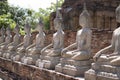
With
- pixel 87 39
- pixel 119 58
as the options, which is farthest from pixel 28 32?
pixel 119 58

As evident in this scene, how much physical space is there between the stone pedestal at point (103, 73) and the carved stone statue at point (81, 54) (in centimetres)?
60

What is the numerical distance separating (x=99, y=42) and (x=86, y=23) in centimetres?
201

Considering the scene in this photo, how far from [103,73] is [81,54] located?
3.76 feet

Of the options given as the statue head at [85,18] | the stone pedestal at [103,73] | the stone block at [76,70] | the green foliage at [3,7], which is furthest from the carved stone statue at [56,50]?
→ the green foliage at [3,7]

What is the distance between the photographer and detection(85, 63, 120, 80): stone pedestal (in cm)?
472

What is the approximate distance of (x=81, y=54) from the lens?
6.01 meters

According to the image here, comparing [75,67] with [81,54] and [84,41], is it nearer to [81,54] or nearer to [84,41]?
[81,54]

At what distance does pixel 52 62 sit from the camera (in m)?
7.34

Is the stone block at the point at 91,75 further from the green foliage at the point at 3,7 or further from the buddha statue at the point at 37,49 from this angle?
the green foliage at the point at 3,7

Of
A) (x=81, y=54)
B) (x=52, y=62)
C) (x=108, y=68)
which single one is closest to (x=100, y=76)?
(x=108, y=68)

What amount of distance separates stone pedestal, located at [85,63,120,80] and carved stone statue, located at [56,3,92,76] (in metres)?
0.60

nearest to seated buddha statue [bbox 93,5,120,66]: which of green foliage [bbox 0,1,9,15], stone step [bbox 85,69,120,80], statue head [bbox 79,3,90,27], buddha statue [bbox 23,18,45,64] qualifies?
stone step [bbox 85,69,120,80]

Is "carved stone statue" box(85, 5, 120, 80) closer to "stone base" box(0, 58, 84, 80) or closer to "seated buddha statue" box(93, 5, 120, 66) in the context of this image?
"seated buddha statue" box(93, 5, 120, 66)

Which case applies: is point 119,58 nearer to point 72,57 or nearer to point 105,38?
point 72,57
